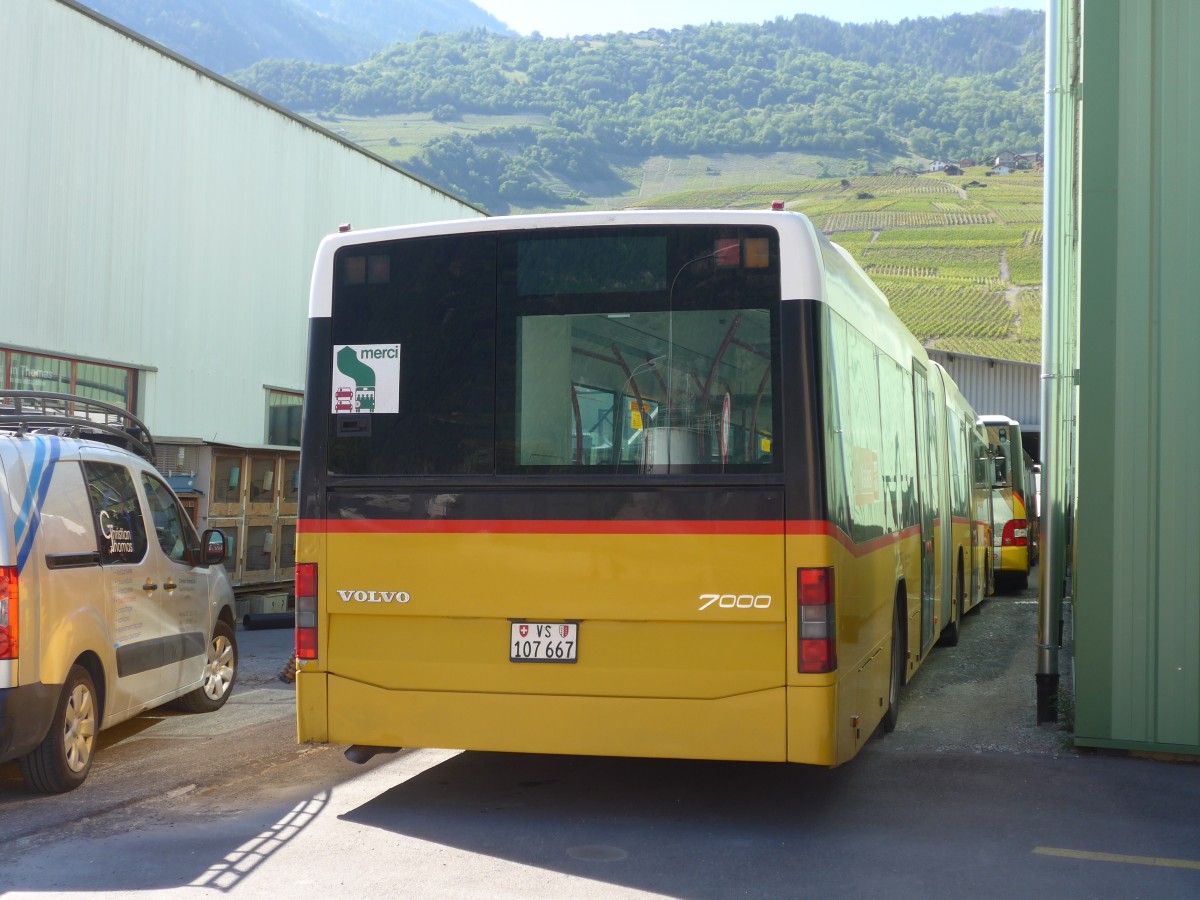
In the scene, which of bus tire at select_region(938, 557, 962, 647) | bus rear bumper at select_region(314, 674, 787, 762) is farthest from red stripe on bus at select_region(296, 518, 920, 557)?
bus tire at select_region(938, 557, 962, 647)

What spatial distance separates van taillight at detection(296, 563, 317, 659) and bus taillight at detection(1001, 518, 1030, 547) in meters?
18.8

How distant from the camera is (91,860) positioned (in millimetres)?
5914

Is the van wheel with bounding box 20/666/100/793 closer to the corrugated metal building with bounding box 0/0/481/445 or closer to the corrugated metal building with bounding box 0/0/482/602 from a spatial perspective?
the corrugated metal building with bounding box 0/0/482/602

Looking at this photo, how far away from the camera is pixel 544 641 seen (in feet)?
21.0

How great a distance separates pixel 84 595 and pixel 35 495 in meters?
0.70

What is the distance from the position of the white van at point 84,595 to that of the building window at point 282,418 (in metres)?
14.5

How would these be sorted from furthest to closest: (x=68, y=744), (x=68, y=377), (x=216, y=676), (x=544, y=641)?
(x=68, y=377) → (x=216, y=676) → (x=68, y=744) → (x=544, y=641)

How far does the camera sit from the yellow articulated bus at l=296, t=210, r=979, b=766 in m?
6.18

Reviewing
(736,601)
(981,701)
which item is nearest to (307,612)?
(736,601)

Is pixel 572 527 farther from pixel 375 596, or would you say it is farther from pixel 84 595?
pixel 84 595

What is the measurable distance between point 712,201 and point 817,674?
13784 cm

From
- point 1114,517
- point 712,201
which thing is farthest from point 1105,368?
point 712,201

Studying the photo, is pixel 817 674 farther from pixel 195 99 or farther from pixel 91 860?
pixel 195 99

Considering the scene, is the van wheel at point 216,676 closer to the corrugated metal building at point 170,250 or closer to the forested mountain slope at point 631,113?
the corrugated metal building at point 170,250
